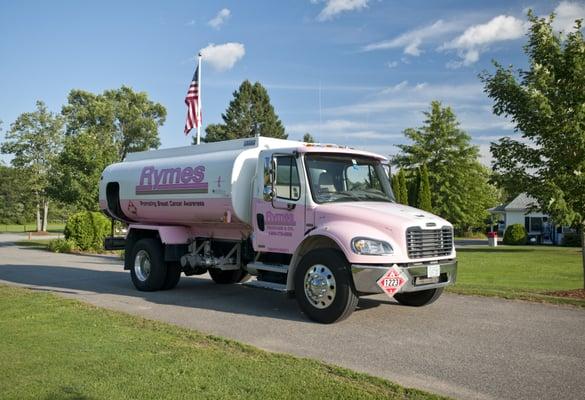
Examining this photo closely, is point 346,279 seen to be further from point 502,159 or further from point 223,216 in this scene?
point 502,159

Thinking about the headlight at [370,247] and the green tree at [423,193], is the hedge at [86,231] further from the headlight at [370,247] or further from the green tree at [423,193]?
the headlight at [370,247]

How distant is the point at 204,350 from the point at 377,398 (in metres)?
2.41

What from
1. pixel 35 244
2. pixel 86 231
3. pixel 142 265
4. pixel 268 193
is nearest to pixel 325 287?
pixel 268 193

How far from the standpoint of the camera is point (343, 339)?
23.7ft

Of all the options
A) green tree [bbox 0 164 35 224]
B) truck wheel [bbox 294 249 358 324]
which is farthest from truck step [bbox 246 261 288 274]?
green tree [bbox 0 164 35 224]

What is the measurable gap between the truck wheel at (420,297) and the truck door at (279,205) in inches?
86.9

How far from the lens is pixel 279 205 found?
30.6ft

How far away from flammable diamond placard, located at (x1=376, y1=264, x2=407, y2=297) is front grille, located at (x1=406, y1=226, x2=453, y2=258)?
13.6 inches

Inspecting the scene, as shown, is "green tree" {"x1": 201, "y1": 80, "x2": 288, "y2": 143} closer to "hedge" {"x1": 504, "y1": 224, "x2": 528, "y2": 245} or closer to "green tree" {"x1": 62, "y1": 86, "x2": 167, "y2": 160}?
"green tree" {"x1": 62, "y1": 86, "x2": 167, "y2": 160}

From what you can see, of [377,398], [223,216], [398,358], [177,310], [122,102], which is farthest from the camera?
[122,102]

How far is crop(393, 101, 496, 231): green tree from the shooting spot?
1924 inches

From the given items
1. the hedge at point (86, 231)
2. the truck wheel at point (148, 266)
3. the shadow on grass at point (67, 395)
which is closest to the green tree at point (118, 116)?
the hedge at point (86, 231)

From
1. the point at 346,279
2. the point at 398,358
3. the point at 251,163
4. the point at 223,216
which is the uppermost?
the point at 251,163

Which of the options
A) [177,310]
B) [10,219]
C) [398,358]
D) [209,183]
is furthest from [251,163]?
[10,219]
